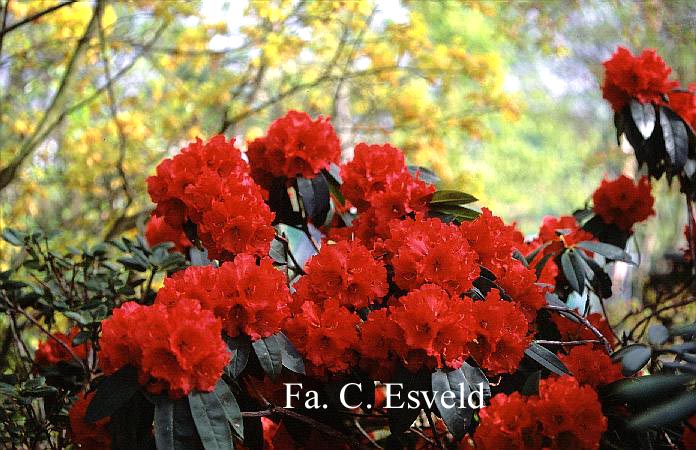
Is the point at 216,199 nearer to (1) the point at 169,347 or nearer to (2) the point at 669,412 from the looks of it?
(1) the point at 169,347

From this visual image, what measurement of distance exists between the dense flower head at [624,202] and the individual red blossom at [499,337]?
0.85 meters

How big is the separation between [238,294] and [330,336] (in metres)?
0.17

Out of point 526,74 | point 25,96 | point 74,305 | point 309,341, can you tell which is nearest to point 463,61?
point 74,305

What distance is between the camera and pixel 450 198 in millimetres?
1448

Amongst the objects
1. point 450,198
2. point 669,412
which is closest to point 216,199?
point 450,198

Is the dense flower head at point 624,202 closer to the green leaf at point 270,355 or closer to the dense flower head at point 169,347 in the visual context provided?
the green leaf at point 270,355

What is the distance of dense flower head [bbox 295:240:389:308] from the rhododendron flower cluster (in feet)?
0.96

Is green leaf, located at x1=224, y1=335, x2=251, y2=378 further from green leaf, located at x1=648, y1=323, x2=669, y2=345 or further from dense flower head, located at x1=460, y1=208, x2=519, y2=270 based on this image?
green leaf, located at x1=648, y1=323, x2=669, y2=345

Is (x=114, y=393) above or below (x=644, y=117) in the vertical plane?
below

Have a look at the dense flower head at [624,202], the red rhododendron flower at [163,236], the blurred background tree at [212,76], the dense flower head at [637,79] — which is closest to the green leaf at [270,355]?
the red rhododendron flower at [163,236]

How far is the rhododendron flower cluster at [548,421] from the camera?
3.11 feet

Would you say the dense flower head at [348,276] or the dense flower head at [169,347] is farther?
the dense flower head at [348,276]

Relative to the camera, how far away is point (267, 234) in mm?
1308

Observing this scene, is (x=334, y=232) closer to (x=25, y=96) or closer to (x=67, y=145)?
(x=67, y=145)
